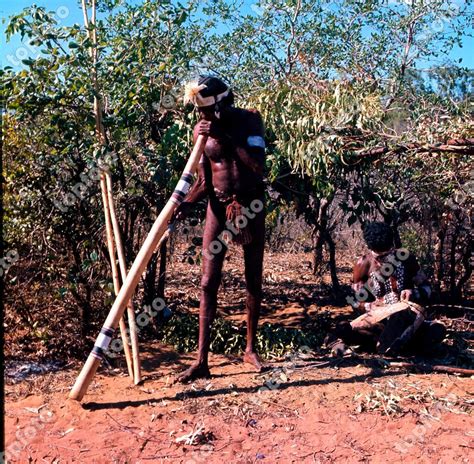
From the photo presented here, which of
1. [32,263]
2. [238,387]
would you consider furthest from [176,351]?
[32,263]

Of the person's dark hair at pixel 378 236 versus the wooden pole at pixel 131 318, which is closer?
the wooden pole at pixel 131 318

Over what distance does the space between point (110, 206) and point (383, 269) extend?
204cm

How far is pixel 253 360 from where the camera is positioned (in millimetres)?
4258

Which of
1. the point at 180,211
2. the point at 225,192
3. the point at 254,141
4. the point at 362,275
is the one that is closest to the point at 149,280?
the point at 180,211

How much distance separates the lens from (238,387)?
3916mm

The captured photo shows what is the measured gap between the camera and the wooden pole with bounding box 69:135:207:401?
3.54 m

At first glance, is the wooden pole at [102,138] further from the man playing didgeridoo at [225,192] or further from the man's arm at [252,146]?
the man's arm at [252,146]

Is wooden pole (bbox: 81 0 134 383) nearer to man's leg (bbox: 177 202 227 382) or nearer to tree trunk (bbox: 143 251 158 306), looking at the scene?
man's leg (bbox: 177 202 227 382)

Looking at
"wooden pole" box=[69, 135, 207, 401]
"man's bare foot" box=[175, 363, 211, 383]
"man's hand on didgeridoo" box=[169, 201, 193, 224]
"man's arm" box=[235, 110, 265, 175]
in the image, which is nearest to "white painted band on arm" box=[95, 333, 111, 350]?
"wooden pole" box=[69, 135, 207, 401]

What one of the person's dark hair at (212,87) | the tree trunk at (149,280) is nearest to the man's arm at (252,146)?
the person's dark hair at (212,87)

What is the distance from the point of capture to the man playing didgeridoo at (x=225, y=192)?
376 centimetres

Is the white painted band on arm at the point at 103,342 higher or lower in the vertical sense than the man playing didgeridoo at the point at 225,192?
lower

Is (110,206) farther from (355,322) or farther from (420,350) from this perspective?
(420,350)

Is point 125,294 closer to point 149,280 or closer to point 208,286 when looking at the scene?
point 208,286
